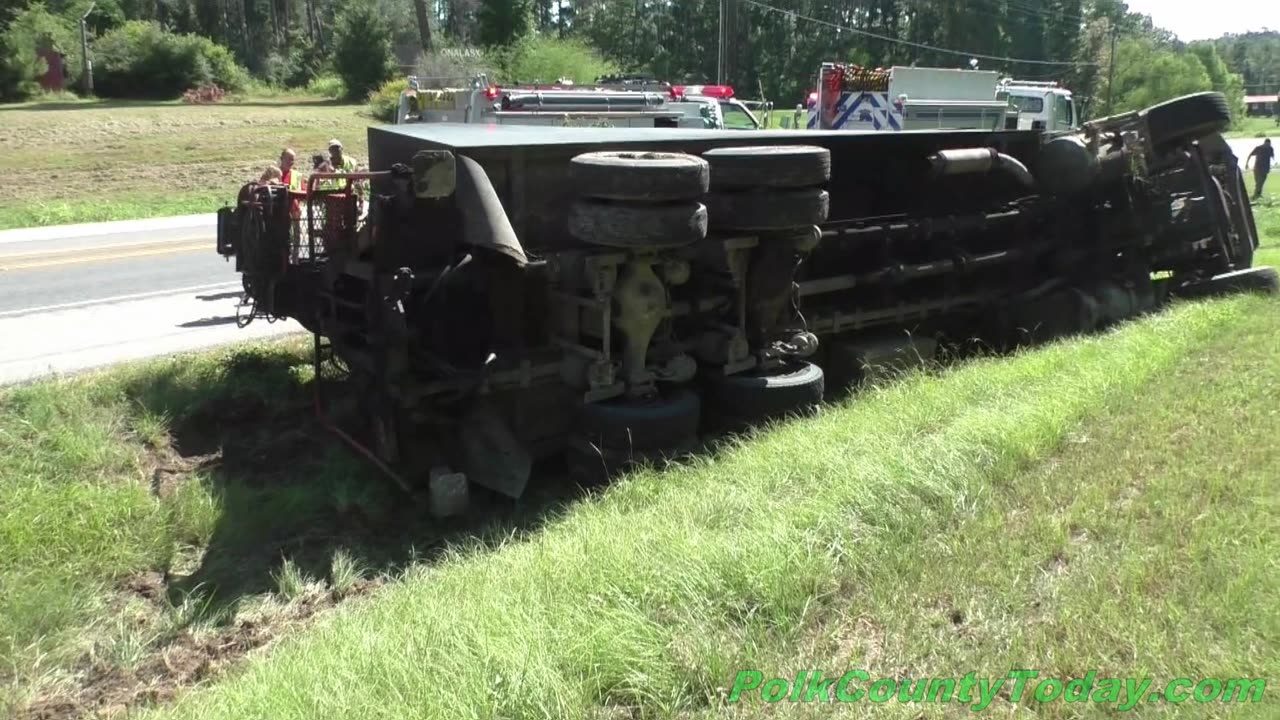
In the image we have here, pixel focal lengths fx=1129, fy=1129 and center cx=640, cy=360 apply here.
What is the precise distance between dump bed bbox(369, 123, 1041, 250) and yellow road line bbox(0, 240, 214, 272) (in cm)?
813

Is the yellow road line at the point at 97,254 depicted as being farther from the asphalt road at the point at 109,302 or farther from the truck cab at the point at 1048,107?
the truck cab at the point at 1048,107

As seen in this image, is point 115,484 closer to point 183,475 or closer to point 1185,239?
point 183,475

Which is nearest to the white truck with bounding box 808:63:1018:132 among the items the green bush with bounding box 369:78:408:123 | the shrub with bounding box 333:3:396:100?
the green bush with bounding box 369:78:408:123

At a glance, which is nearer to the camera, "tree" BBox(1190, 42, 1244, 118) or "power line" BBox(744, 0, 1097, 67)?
"power line" BBox(744, 0, 1097, 67)

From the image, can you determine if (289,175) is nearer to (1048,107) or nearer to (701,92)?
(701,92)

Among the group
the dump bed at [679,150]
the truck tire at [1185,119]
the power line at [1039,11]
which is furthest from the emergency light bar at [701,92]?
the power line at [1039,11]

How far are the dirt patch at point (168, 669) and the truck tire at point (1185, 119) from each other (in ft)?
26.0

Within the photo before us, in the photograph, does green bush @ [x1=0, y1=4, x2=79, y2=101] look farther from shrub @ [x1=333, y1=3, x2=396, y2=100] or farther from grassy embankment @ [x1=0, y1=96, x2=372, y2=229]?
shrub @ [x1=333, y1=3, x2=396, y2=100]

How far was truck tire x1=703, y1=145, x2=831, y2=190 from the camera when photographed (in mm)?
6895

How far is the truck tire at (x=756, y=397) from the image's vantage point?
7.00 m

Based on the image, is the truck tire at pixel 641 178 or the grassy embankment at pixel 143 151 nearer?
the truck tire at pixel 641 178

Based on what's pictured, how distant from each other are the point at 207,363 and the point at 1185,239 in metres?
8.33

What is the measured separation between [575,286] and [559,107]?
371 inches

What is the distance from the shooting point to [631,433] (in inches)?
256
